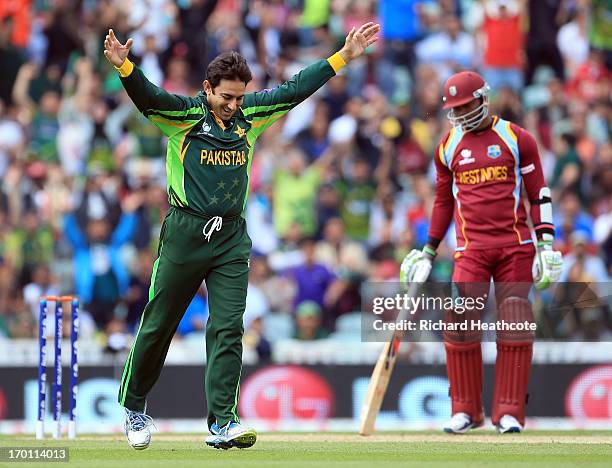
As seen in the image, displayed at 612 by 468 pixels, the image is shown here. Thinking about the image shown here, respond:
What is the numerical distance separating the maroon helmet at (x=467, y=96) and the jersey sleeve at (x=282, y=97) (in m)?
1.41

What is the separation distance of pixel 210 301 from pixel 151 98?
Answer: 1288mm

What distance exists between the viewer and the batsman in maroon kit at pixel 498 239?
961cm

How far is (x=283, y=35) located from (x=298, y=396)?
6.67 metres

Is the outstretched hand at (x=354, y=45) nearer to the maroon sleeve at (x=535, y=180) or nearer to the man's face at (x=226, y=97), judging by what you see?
the man's face at (x=226, y=97)

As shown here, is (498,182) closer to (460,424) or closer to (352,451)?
(460,424)

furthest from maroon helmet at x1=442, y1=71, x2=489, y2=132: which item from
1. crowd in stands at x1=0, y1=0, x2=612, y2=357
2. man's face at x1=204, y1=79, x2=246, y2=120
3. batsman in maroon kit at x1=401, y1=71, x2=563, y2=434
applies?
crowd in stands at x1=0, y1=0, x2=612, y2=357

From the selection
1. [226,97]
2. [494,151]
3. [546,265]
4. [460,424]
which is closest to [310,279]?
[460,424]

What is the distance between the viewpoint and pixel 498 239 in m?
9.64

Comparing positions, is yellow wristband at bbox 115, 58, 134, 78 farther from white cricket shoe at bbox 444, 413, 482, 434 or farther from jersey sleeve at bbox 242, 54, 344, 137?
white cricket shoe at bbox 444, 413, 482, 434

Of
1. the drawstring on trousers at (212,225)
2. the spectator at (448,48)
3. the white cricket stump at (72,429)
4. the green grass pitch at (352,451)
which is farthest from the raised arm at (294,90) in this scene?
the spectator at (448,48)

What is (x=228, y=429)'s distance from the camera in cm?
802

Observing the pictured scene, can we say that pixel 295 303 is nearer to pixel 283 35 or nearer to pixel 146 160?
pixel 146 160

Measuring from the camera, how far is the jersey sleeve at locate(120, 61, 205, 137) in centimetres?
773

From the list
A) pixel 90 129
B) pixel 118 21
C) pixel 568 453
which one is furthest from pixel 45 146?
pixel 568 453
